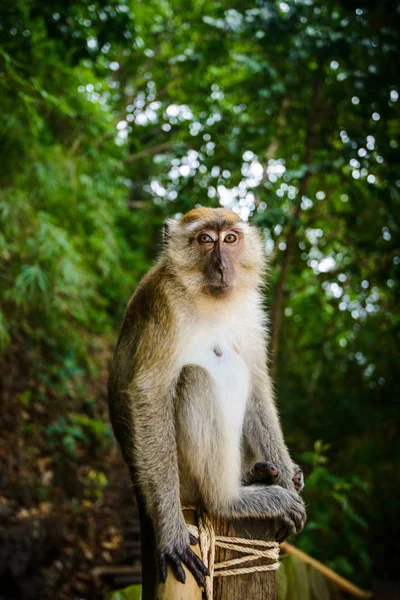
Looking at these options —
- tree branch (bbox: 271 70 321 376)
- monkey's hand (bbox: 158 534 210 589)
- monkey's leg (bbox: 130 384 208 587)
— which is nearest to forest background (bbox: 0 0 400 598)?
tree branch (bbox: 271 70 321 376)

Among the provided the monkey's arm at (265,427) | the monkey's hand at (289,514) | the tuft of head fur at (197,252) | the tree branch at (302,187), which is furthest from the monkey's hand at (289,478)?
the tree branch at (302,187)

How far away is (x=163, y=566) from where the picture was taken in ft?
6.81

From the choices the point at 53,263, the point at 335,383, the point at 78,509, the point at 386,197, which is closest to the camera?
the point at 386,197

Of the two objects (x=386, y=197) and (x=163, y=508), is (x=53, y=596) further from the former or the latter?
(x=386, y=197)

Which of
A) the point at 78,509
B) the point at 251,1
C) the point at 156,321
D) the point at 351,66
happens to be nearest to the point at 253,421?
the point at 156,321

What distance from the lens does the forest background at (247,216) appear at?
4496 millimetres

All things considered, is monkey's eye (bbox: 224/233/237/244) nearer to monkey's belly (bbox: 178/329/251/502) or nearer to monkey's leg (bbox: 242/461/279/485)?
monkey's belly (bbox: 178/329/251/502)

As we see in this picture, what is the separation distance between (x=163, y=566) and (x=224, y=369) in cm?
91

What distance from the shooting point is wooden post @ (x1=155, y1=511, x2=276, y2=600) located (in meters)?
1.98

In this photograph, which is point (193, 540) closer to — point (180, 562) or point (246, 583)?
point (180, 562)

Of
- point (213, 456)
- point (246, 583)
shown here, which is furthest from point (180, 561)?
point (213, 456)

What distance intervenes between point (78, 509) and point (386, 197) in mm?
4724

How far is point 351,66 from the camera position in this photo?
4.67 metres

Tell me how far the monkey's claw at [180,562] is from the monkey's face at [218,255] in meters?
1.18
